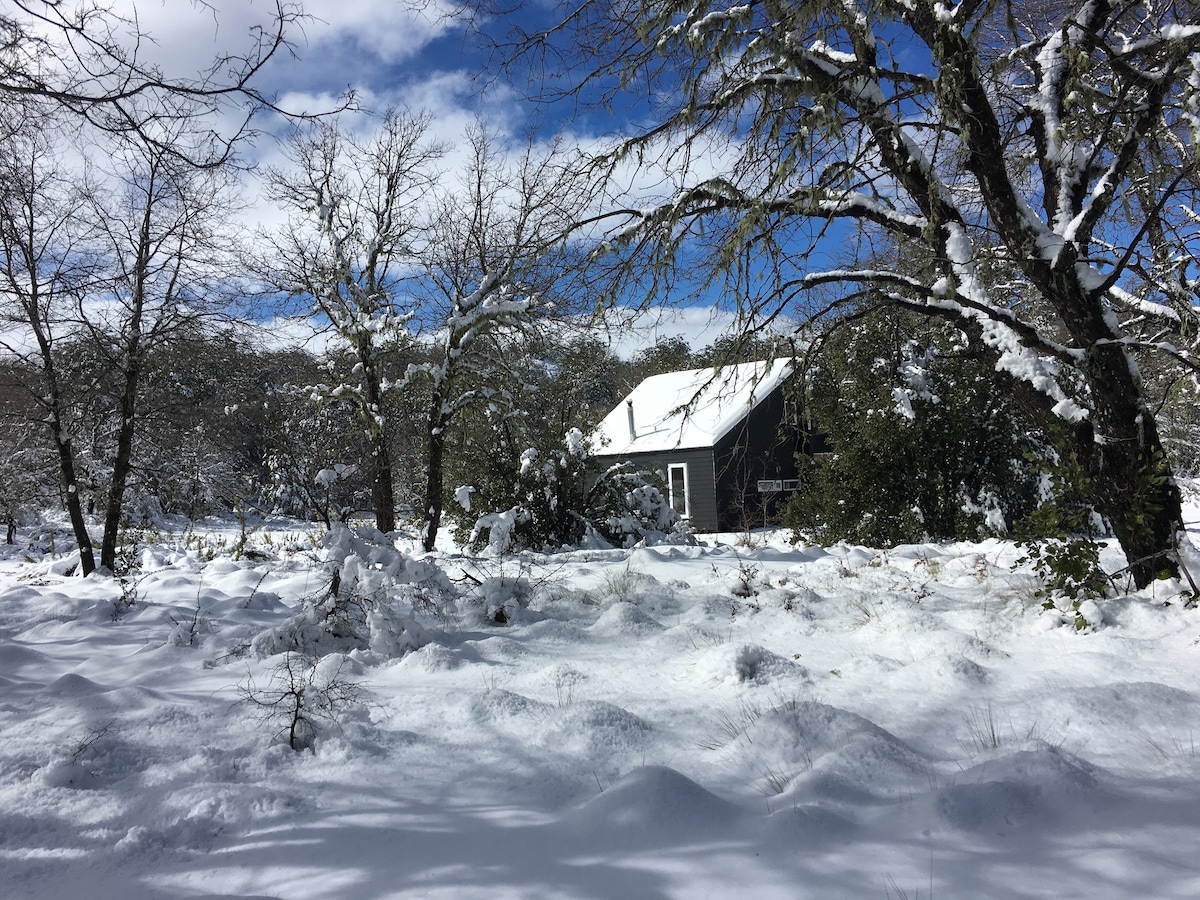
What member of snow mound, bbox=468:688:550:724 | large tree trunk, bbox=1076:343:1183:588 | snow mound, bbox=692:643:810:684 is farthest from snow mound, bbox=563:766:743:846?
large tree trunk, bbox=1076:343:1183:588

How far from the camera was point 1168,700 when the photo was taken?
9.24 ft

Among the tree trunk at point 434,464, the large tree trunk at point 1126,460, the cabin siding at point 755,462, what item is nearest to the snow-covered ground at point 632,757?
the large tree trunk at point 1126,460

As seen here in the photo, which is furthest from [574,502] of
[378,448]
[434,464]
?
[378,448]

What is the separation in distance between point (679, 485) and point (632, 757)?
19.6 metres

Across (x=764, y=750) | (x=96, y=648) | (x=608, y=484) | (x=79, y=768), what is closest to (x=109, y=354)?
(x=96, y=648)

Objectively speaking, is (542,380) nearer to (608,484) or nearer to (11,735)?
(608,484)

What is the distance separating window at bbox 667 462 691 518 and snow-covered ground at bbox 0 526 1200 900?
1681 cm

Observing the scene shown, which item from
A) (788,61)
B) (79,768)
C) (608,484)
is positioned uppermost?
(788,61)

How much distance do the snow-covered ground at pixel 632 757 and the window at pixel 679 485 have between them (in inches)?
662

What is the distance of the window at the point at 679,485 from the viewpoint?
21.8 m

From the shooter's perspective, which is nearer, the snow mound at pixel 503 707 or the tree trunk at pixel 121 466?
the snow mound at pixel 503 707

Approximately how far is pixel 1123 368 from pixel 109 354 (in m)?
10.9

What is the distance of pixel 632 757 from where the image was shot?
2.80 meters

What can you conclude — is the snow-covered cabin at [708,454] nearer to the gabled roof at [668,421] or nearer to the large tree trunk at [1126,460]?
the gabled roof at [668,421]
